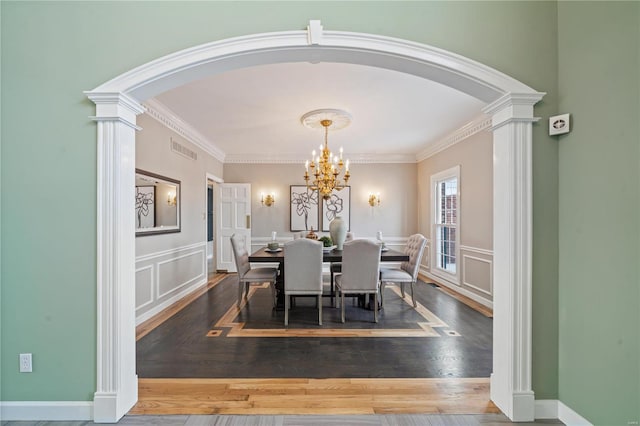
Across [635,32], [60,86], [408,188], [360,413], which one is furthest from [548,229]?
[408,188]

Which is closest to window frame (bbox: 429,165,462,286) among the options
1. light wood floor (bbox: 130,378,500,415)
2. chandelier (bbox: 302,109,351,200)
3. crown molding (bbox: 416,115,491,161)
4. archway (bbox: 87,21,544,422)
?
crown molding (bbox: 416,115,491,161)

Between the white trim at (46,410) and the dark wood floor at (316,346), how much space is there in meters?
0.49

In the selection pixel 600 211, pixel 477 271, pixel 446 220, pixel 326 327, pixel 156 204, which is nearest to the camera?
pixel 600 211

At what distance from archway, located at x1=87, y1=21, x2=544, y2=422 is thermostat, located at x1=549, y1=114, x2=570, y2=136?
0.36 feet

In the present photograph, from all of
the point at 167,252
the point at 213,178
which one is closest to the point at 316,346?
the point at 167,252

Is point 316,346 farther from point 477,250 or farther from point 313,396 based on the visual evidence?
point 477,250

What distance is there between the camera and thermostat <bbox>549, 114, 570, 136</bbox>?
1.66 meters

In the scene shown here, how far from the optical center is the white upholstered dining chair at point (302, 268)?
3070 millimetres

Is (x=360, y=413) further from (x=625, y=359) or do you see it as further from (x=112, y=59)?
(x=112, y=59)

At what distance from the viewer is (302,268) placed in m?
3.13

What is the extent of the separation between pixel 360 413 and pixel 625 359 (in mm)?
1439

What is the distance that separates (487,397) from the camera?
1.95 metres

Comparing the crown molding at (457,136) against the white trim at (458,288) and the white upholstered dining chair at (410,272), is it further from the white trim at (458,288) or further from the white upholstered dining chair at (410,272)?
the white trim at (458,288)

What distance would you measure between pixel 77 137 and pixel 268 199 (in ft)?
14.7
